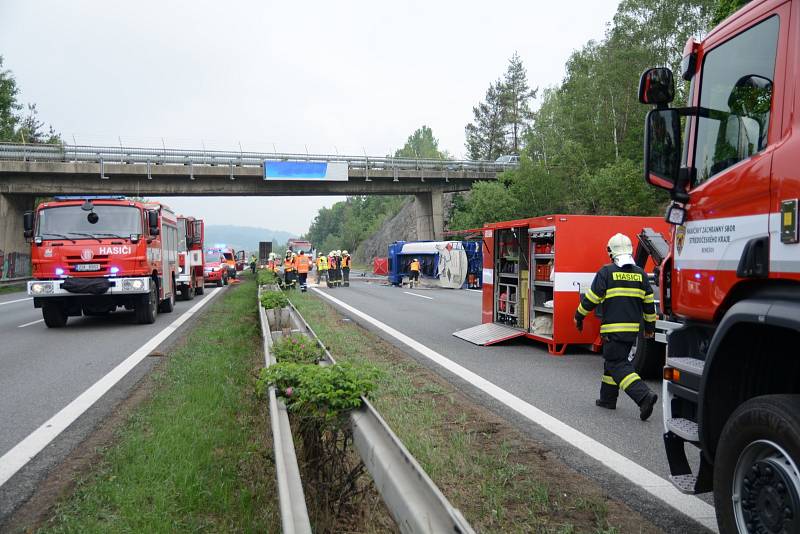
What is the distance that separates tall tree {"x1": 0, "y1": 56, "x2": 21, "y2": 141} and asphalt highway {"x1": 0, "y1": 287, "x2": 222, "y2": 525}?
38.4 meters

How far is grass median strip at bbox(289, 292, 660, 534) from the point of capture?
3.91 meters

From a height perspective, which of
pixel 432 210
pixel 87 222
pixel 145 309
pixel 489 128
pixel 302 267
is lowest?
pixel 145 309

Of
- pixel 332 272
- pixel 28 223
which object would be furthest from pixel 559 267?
pixel 332 272

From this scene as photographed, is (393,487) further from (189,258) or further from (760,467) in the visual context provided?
(189,258)

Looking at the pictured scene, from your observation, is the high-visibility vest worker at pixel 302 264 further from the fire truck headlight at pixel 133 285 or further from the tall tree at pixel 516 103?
the tall tree at pixel 516 103

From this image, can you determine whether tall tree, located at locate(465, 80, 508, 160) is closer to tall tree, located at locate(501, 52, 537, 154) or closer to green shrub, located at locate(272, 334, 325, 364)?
tall tree, located at locate(501, 52, 537, 154)

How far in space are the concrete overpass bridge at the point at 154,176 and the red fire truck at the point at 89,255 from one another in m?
22.9

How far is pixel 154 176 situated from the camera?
123ft

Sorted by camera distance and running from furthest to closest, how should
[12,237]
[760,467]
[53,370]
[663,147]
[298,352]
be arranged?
1. [12,237]
2. [53,370]
3. [298,352]
4. [663,147]
5. [760,467]

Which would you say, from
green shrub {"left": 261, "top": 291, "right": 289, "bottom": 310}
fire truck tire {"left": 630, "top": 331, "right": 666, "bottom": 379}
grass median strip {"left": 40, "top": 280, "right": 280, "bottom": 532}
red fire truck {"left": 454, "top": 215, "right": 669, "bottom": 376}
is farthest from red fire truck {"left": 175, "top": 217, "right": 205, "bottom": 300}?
fire truck tire {"left": 630, "top": 331, "right": 666, "bottom": 379}

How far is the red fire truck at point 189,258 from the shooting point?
22.2 meters

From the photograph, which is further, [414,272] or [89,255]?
[414,272]

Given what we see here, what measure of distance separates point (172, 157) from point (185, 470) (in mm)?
35873

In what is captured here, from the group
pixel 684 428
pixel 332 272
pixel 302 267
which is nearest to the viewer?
pixel 684 428
